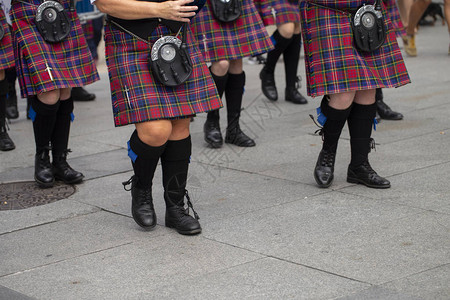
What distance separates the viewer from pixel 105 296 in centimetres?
323

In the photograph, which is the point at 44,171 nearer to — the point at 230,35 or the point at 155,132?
the point at 155,132

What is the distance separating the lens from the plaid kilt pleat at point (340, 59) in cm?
433

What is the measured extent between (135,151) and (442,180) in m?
1.82

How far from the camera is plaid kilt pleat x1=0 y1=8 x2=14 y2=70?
5.68 m

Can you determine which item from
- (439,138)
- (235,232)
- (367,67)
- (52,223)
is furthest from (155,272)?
(439,138)

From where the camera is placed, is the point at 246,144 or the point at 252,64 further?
the point at 252,64

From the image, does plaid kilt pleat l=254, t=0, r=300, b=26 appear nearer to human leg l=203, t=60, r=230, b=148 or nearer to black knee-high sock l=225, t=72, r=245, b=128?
black knee-high sock l=225, t=72, r=245, b=128

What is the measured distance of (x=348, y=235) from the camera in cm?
378

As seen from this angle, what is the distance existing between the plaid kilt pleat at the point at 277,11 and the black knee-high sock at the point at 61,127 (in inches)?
83.4

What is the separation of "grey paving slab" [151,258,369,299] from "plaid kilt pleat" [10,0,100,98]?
1.90 m

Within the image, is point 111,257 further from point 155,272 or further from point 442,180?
point 442,180

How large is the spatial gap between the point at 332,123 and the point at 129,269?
1.60 metres

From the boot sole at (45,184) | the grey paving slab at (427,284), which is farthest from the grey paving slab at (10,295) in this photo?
the boot sole at (45,184)

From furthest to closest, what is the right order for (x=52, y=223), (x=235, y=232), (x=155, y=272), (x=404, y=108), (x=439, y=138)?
(x=404, y=108) → (x=439, y=138) → (x=52, y=223) → (x=235, y=232) → (x=155, y=272)
